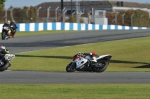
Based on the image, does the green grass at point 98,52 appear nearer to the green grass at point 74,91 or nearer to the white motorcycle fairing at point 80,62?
the white motorcycle fairing at point 80,62

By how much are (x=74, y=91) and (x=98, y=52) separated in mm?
18366

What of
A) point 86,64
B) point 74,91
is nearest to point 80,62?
point 86,64

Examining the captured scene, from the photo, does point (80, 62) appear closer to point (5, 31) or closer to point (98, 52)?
point (98, 52)

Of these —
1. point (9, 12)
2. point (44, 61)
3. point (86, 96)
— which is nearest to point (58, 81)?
point (86, 96)

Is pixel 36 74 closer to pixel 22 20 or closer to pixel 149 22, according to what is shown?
pixel 22 20

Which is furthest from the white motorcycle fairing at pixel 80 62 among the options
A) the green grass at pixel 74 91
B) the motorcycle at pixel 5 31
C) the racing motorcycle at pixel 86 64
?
the motorcycle at pixel 5 31

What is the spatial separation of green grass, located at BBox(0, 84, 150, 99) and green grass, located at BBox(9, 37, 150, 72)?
7177 millimetres

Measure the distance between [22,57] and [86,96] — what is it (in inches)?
642

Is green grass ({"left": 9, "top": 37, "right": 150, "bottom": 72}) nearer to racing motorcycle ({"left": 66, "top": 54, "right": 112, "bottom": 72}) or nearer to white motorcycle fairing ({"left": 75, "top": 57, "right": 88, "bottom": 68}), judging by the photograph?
racing motorcycle ({"left": 66, "top": 54, "right": 112, "bottom": 72})

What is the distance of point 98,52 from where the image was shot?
31.8m

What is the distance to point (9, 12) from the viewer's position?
59000mm

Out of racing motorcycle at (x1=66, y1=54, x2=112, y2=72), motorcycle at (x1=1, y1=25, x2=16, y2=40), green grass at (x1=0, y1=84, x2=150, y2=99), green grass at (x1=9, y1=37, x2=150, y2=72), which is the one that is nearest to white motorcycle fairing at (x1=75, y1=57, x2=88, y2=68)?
racing motorcycle at (x1=66, y1=54, x2=112, y2=72)

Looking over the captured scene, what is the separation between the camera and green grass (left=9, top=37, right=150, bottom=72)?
78.0ft

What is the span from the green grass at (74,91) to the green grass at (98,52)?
7.18m
